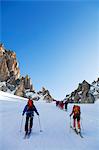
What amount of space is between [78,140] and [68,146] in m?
1.43

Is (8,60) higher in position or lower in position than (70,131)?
higher

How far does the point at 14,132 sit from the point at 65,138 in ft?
10.1

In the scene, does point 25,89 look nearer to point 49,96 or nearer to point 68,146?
point 49,96

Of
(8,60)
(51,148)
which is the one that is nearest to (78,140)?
(51,148)

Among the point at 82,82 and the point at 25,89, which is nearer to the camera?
the point at 82,82

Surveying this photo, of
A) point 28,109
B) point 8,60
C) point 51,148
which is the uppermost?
point 8,60

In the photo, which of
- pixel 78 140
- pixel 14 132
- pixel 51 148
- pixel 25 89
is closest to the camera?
pixel 51 148

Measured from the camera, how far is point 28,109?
15.8 metres

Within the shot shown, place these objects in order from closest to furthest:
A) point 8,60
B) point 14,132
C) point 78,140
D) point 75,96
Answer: point 78,140
point 14,132
point 75,96
point 8,60

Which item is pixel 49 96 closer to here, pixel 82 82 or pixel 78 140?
pixel 82 82

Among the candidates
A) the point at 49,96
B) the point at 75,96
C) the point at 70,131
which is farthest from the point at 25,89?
the point at 70,131

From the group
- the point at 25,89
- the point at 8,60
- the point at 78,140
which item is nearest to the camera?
the point at 78,140

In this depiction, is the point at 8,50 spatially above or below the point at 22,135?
above

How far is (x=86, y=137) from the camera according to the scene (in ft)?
48.3
